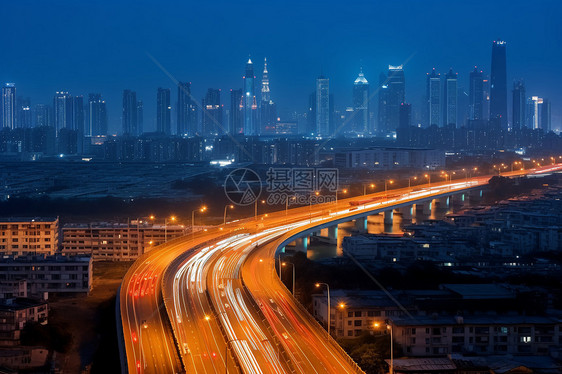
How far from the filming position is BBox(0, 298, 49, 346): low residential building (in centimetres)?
690

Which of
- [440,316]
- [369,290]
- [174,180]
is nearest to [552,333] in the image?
[440,316]

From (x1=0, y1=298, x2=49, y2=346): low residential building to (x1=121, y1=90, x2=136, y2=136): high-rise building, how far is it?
44.4m

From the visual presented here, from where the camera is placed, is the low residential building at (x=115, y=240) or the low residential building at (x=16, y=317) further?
the low residential building at (x=115, y=240)

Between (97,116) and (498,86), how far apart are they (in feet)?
89.9

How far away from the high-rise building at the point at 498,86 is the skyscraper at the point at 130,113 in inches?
944

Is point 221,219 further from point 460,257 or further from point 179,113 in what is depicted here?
point 179,113

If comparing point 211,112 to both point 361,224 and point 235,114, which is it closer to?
point 235,114

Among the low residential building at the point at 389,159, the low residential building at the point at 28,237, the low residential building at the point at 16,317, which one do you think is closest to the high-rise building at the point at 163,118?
the low residential building at the point at 389,159

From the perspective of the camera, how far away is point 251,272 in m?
8.40

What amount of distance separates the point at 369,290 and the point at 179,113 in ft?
141

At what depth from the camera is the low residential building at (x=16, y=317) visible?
6.90m

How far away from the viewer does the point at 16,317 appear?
699 centimetres

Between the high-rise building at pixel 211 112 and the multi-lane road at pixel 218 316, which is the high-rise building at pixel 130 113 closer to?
the high-rise building at pixel 211 112

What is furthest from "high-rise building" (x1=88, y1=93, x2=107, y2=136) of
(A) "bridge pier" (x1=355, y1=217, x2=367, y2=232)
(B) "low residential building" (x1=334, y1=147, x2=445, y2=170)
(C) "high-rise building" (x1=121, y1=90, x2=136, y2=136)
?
(A) "bridge pier" (x1=355, y1=217, x2=367, y2=232)
